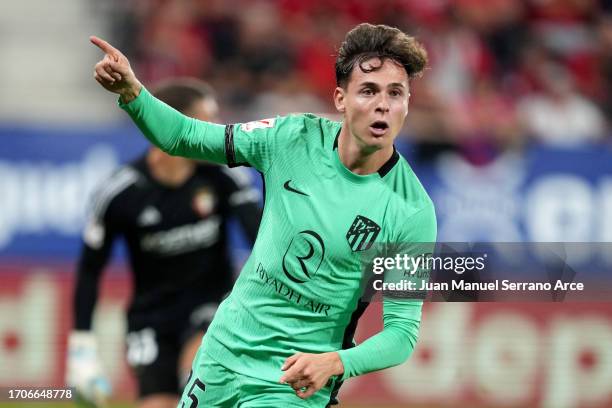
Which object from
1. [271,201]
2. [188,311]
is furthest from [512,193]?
[271,201]

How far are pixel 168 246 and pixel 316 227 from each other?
2.92m

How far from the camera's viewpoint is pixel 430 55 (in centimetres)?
1202

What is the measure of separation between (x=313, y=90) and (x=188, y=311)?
496 centimetres

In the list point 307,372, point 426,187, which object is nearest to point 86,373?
point 307,372

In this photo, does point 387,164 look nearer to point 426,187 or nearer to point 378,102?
point 378,102

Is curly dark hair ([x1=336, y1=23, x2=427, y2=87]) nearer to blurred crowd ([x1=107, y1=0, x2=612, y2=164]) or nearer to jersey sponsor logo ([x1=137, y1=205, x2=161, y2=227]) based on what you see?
jersey sponsor logo ([x1=137, y1=205, x2=161, y2=227])

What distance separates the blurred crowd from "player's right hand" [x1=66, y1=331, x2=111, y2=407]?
4531mm

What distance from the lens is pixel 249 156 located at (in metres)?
4.41

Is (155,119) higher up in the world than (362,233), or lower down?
higher up

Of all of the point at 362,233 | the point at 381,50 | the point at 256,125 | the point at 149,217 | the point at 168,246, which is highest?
the point at 149,217

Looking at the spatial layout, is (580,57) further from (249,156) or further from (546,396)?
(249,156)

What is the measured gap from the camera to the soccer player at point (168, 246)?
22.8ft

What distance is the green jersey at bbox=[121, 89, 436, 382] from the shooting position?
4.25 metres

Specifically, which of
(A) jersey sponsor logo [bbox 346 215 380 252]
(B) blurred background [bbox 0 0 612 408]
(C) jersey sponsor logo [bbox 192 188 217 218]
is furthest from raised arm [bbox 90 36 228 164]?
(B) blurred background [bbox 0 0 612 408]
